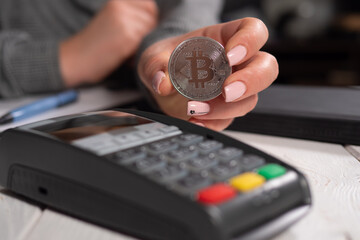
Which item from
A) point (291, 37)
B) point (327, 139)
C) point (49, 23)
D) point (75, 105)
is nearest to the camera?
point (327, 139)

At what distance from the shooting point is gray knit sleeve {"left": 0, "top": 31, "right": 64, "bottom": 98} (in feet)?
1.80

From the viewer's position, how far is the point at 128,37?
56 centimetres

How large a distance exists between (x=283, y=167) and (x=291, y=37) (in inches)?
54.9

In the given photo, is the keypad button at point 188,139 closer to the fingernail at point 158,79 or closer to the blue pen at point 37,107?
the fingernail at point 158,79

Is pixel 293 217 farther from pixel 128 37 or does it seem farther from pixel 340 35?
pixel 340 35

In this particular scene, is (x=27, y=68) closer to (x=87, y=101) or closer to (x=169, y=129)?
(x=87, y=101)

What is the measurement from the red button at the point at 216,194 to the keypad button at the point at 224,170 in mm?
12

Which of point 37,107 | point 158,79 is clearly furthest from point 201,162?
point 37,107

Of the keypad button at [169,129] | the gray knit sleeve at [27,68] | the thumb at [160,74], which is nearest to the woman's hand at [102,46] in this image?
the gray knit sleeve at [27,68]

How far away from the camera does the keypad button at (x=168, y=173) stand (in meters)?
0.19

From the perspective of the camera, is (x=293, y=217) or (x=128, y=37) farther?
(x=128, y=37)

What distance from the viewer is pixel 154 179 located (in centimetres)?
19

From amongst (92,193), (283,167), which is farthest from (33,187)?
(283,167)

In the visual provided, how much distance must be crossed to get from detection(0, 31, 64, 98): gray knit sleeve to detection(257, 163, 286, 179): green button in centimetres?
44
